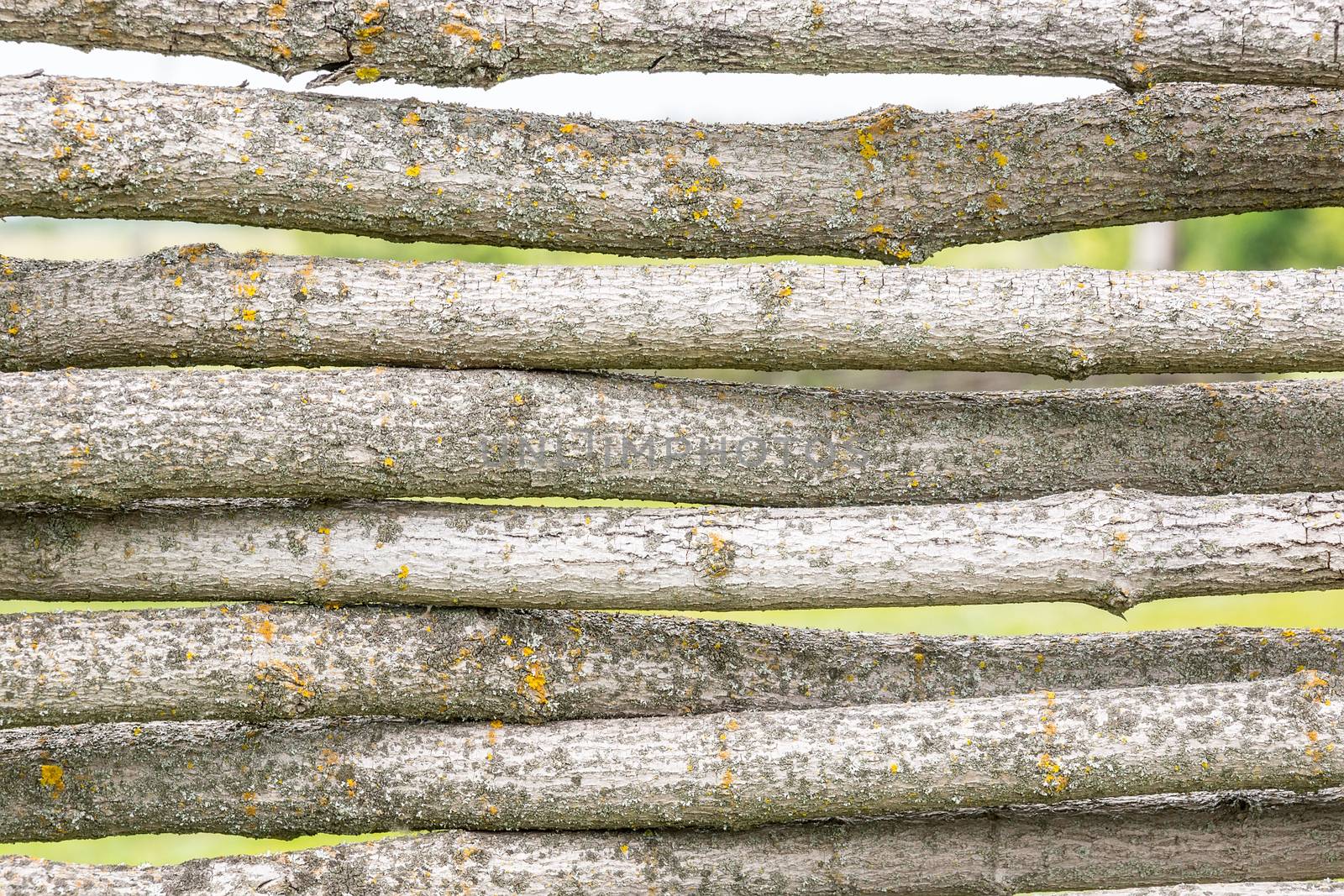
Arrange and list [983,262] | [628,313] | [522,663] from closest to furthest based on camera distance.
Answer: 1. [628,313]
2. [522,663]
3. [983,262]

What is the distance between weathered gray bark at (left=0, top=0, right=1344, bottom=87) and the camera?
2.39m

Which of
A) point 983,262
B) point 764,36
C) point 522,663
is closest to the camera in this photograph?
point 764,36

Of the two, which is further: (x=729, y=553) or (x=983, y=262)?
(x=983, y=262)

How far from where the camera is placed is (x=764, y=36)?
8.03 feet

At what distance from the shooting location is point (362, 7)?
2379 millimetres

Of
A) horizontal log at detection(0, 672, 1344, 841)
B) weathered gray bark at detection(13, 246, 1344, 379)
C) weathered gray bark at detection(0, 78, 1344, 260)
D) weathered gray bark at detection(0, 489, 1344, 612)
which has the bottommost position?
horizontal log at detection(0, 672, 1344, 841)

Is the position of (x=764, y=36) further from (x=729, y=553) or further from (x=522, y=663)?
(x=522, y=663)

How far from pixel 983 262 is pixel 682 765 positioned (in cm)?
904

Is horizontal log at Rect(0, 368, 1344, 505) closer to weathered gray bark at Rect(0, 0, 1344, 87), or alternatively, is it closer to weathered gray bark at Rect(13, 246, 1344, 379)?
weathered gray bark at Rect(13, 246, 1344, 379)

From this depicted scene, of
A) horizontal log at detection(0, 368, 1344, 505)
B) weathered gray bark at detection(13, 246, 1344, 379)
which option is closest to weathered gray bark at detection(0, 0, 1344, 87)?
weathered gray bark at detection(13, 246, 1344, 379)

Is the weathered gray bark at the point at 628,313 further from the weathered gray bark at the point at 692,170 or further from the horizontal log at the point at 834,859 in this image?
the horizontal log at the point at 834,859

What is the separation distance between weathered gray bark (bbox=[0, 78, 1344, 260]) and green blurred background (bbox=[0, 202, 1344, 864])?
0.83 metres

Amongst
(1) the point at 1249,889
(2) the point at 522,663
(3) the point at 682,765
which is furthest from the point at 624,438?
(1) the point at 1249,889

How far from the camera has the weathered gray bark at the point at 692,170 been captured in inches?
97.0
